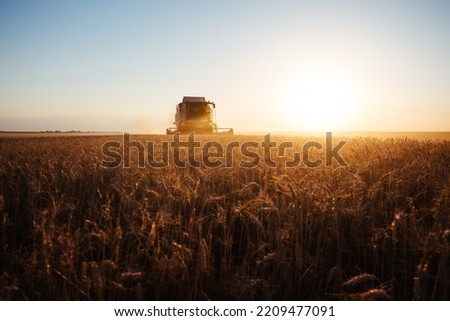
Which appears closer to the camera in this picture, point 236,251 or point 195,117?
point 236,251

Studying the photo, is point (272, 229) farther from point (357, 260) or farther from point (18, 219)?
point (18, 219)

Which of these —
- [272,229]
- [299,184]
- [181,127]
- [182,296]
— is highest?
[181,127]

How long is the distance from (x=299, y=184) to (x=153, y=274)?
1.77m

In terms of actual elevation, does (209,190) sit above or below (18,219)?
above

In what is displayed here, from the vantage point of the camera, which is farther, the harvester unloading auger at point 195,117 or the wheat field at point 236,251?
the harvester unloading auger at point 195,117

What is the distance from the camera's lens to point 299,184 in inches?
→ 131

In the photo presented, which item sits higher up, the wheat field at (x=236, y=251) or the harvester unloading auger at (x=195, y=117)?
the harvester unloading auger at (x=195, y=117)

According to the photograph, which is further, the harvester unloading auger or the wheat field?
the harvester unloading auger

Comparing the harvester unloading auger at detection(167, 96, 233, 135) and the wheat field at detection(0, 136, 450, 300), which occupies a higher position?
the harvester unloading auger at detection(167, 96, 233, 135)
